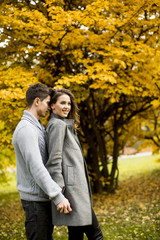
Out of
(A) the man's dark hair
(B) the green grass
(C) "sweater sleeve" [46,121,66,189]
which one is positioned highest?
(A) the man's dark hair

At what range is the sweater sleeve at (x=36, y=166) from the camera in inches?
75.1

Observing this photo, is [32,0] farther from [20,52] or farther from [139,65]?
[139,65]

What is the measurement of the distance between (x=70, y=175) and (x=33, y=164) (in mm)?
340

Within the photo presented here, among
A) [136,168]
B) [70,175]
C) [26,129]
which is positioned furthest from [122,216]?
[136,168]

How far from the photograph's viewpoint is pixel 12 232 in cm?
482

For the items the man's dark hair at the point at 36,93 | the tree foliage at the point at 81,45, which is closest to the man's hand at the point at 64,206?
the man's dark hair at the point at 36,93

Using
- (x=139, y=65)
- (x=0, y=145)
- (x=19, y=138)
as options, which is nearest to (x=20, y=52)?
(x=0, y=145)

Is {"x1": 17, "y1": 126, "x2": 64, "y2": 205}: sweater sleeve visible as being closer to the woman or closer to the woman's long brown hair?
the woman

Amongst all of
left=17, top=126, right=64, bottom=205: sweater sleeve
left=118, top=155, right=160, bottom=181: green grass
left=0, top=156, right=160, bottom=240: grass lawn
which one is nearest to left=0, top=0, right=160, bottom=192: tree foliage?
left=0, top=156, right=160, bottom=240: grass lawn

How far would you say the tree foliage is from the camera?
449 cm

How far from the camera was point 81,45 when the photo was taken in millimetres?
5527

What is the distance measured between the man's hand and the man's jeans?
0.15m

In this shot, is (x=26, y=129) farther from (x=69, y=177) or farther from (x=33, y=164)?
(x=69, y=177)

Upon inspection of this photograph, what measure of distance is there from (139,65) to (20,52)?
8.50 ft
